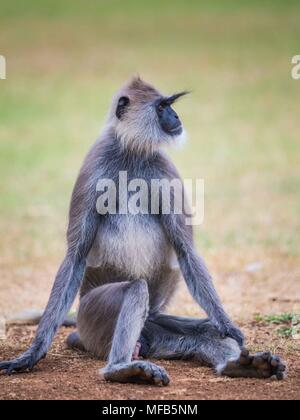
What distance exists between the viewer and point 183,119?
17.7 metres

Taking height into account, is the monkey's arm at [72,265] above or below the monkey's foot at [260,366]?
above

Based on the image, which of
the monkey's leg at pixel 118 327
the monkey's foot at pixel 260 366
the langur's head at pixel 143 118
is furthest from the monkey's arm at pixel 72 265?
the monkey's foot at pixel 260 366

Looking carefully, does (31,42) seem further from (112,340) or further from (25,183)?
(112,340)

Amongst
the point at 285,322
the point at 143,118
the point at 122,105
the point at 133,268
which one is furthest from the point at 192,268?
the point at 285,322

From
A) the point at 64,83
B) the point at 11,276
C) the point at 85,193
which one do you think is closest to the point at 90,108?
the point at 64,83

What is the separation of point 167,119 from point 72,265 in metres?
1.09

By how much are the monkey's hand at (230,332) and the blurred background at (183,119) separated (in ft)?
5.41

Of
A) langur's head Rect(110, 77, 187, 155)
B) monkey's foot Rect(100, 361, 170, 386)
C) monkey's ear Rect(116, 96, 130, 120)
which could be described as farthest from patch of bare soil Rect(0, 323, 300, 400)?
monkey's ear Rect(116, 96, 130, 120)

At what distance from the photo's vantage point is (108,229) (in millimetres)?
5324

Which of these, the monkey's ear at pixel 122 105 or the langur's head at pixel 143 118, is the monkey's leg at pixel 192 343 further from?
the monkey's ear at pixel 122 105

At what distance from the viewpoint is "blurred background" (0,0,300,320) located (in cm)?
890

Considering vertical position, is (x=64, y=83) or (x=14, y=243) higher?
(x=64, y=83)

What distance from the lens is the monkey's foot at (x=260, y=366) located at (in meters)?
4.65

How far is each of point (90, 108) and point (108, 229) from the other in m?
13.1
